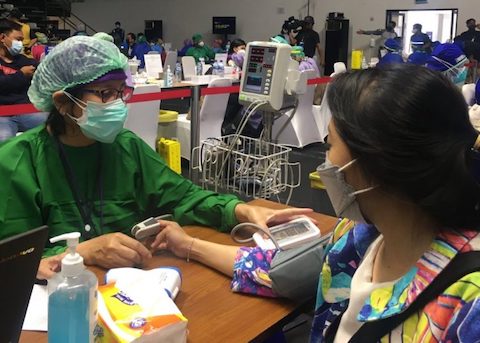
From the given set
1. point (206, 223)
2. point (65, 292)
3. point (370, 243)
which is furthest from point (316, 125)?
point (65, 292)

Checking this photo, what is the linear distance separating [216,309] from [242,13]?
13.5 metres

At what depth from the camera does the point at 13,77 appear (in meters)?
4.38

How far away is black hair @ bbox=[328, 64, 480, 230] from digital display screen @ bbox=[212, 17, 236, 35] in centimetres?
1369

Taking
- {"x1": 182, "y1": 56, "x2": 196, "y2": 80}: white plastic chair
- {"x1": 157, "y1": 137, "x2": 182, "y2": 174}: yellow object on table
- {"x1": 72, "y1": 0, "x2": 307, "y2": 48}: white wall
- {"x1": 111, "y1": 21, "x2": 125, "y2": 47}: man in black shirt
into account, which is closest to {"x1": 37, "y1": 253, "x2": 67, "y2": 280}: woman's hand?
{"x1": 157, "y1": 137, "x2": 182, "y2": 174}: yellow object on table

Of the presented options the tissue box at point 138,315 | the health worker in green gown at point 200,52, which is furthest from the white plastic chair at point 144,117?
the health worker in green gown at point 200,52

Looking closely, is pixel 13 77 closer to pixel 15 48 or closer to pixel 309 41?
pixel 15 48

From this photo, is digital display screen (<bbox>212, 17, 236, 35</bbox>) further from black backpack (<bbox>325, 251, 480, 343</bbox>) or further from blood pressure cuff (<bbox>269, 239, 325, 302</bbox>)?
black backpack (<bbox>325, 251, 480, 343</bbox>)

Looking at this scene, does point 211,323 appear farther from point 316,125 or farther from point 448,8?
point 448,8

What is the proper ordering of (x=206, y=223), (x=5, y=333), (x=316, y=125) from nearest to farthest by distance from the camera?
(x=5, y=333)
(x=206, y=223)
(x=316, y=125)

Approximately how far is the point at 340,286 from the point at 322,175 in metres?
0.27

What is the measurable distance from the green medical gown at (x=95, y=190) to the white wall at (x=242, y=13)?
10370mm

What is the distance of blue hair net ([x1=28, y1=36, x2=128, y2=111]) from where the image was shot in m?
1.73

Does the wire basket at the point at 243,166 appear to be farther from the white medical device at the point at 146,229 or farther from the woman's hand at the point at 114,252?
the woman's hand at the point at 114,252

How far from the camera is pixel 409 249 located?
1062 mm
